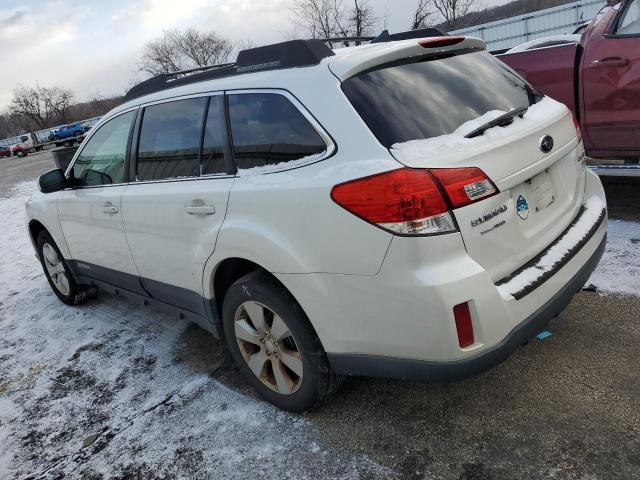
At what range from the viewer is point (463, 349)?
2045 mm

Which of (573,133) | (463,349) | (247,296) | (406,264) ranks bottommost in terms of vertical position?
(463,349)

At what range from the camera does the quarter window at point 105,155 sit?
358 centimetres

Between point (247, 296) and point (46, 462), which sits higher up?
point (247, 296)

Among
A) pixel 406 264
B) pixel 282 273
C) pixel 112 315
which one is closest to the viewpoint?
pixel 406 264

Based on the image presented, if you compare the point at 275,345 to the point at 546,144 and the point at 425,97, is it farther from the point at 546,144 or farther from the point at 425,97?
the point at 546,144

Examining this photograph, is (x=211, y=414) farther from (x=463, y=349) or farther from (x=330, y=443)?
(x=463, y=349)

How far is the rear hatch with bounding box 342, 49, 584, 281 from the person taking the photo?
2.10 m

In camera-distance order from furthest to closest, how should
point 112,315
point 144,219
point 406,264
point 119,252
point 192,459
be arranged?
1. point 112,315
2. point 119,252
3. point 144,219
4. point 192,459
5. point 406,264

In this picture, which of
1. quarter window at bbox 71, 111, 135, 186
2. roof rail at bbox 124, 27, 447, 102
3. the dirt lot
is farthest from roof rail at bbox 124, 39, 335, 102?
the dirt lot

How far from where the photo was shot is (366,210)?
2.05 m

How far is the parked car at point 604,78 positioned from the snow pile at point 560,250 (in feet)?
7.44

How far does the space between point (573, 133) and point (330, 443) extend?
2083 millimetres

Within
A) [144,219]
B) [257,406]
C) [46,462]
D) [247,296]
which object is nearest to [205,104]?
[144,219]

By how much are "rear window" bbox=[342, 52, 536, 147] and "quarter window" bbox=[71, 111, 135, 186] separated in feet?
6.44
